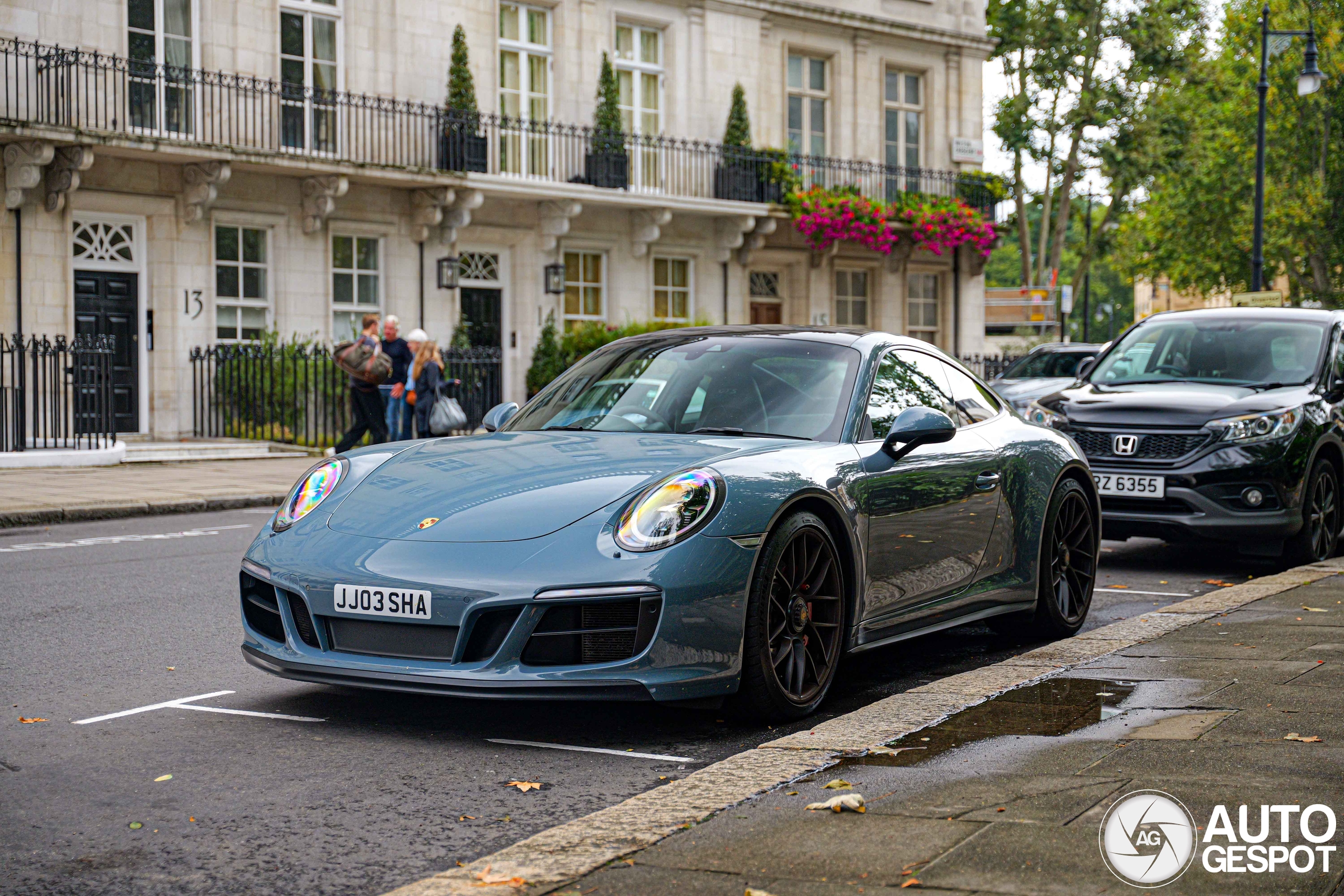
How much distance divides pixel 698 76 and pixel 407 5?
21.3 ft

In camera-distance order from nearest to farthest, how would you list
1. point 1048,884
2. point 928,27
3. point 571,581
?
1. point 1048,884
2. point 571,581
3. point 928,27

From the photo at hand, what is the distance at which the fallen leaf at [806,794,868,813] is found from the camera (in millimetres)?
4012

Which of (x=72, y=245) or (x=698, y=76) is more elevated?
(x=698, y=76)

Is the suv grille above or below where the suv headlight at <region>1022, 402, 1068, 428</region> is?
below

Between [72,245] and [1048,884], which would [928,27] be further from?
[1048,884]

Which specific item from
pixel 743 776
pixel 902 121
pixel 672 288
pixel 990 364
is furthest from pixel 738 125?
pixel 743 776

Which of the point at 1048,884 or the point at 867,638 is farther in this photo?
the point at 867,638

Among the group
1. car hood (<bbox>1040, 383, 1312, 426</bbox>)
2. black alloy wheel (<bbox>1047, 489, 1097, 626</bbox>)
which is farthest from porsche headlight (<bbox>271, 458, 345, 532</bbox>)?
car hood (<bbox>1040, 383, 1312, 426</bbox>)

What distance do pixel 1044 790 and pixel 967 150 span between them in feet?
104

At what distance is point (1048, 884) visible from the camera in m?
3.33

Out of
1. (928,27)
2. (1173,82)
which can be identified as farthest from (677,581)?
(1173,82)

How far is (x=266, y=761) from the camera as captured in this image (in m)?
4.80

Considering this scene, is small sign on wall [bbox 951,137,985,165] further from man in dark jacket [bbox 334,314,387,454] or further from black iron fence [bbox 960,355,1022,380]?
man in dark jacket [bbox 334,314,387,454]

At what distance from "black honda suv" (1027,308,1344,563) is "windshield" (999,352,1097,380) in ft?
35.0
